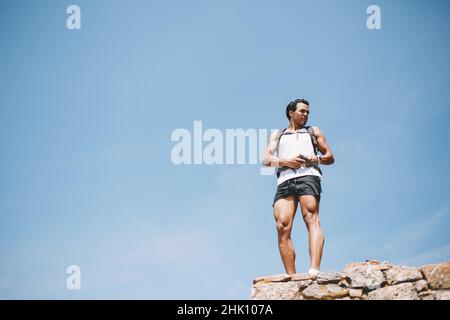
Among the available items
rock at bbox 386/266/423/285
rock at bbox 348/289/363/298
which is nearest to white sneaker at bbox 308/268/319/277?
rock at bbox 348/289/363/298

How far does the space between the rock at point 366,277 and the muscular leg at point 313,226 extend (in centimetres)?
50

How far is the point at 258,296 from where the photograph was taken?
7.01m

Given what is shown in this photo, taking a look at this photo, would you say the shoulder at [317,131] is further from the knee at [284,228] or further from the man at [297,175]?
the knee at [284,228]

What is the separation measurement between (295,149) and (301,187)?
0.58m

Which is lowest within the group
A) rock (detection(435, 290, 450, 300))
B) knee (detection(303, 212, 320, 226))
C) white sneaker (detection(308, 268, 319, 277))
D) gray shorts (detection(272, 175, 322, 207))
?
rock (detection(435, 290, 450, 300))

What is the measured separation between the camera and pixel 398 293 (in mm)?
6504

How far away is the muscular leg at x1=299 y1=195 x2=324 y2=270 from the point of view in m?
7.24

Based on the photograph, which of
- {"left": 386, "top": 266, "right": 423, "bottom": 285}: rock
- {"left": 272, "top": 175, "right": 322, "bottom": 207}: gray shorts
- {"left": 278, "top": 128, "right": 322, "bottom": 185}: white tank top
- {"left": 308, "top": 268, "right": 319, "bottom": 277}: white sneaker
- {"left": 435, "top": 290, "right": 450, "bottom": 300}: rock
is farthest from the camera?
{"left": 278, "top": 128, "right": 322, "bottom": 185}: white tank top

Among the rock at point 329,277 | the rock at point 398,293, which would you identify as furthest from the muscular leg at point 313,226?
the rock at point 398,293

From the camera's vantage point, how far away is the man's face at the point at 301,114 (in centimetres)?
798

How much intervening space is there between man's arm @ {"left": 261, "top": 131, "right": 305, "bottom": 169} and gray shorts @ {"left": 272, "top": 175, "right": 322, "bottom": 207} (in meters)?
Result: 0.21

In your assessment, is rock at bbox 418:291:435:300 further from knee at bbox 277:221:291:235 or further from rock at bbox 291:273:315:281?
knee at bbox 277:221:291:235
